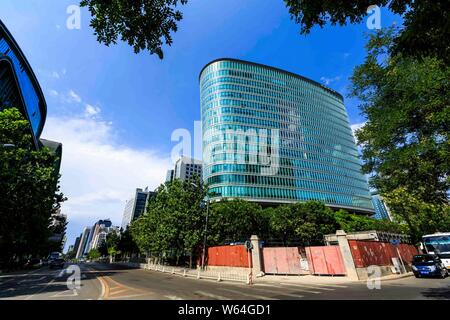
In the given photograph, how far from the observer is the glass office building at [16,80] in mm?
42219

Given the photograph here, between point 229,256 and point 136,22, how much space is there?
2464 centimetres

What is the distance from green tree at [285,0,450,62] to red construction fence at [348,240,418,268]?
58.2 feet

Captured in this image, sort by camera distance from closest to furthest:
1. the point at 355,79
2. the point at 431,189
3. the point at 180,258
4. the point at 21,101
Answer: the point at 431,189, the point at 355,79, the point at 180,258, the point at 21,101

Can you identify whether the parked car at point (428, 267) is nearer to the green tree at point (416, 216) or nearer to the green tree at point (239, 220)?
the green tree at point (416, 216)

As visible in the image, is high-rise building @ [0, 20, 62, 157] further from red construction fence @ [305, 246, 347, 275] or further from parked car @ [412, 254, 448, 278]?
parked car @ [412, 254, 448, 278]

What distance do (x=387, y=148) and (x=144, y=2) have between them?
10.8 metres

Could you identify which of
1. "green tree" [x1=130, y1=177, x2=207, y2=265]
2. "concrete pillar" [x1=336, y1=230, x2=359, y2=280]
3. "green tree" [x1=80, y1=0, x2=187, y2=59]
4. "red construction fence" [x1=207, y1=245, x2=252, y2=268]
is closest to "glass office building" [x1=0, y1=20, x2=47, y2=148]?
"green tree" [x1=130, y1=177, x2=207, y2=265]

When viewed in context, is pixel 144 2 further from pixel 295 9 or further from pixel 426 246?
pixel 426 246

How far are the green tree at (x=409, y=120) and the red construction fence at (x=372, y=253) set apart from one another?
9.53 meters

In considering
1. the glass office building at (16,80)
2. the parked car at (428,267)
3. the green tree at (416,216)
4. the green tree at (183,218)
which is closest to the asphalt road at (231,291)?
the parked car at (428,267)

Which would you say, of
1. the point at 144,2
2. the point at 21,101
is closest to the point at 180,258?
the point at 144,2

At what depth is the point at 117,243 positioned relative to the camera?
71.8 meters

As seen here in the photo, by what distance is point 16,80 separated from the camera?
4650cm

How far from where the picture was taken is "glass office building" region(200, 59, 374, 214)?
3031 inches
